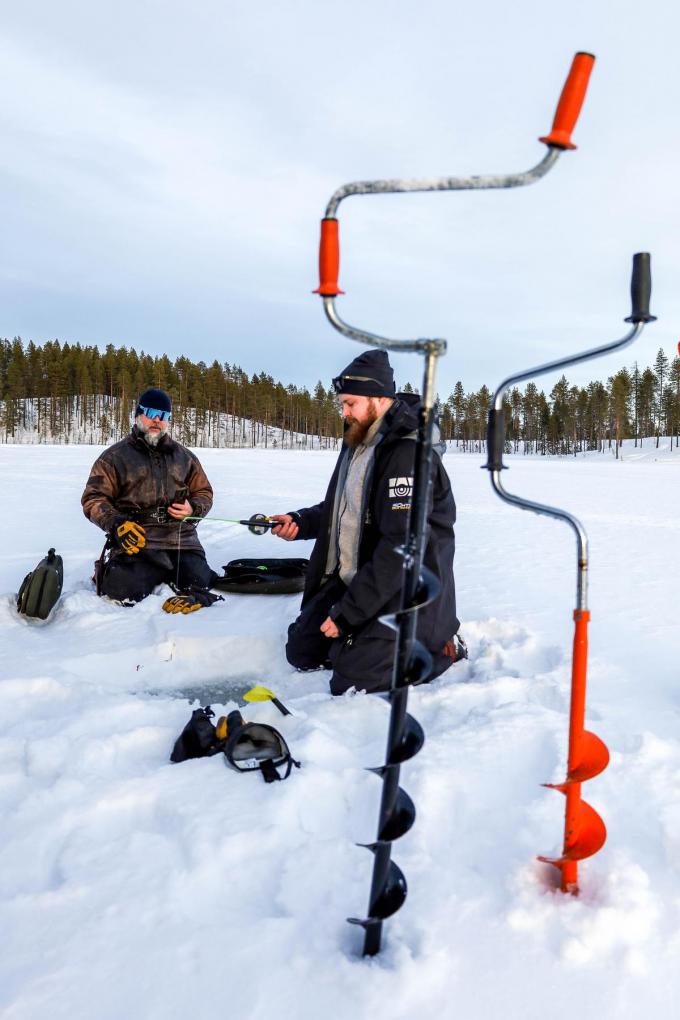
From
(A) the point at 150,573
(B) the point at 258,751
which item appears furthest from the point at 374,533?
(A) the point at 150,573

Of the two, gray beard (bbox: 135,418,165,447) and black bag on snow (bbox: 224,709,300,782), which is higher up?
gray beard (bbox: 135,418,165,447)

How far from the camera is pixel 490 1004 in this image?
→ 143 cm

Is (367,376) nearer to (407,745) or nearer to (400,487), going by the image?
(400,487)

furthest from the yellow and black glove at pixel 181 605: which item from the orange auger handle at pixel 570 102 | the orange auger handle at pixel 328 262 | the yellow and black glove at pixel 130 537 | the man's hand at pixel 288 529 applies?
the orange auger handle at pixel 570 102

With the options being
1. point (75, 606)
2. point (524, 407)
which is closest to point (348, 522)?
point (75, 606)

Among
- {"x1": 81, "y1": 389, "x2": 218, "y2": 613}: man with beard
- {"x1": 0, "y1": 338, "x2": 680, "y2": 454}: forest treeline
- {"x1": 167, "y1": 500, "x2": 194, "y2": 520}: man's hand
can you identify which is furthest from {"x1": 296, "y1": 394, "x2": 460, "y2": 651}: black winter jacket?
{"x1": 0, "y1": 338, "x2": 680, "y2": 454}: forest treeline

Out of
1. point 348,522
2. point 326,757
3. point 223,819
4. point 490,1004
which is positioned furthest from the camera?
point 348,522

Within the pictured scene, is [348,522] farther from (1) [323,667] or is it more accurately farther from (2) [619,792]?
(2) [619,792]

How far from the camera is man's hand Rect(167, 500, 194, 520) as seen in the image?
17.2 feet

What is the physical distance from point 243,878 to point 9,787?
1068mm

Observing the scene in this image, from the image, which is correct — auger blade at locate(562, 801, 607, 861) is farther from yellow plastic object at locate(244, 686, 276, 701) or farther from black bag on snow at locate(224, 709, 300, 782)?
yellow plastic object at locate(244, 686, 276, 701)

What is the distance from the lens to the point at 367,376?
317 cm

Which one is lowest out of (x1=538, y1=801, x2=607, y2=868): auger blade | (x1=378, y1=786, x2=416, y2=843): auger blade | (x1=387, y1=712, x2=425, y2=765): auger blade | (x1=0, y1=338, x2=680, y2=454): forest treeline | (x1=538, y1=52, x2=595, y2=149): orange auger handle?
(x1=538, y1=801, x2=607, y2=868): auger blade

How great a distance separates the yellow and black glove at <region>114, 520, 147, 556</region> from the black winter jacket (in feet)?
6.95
